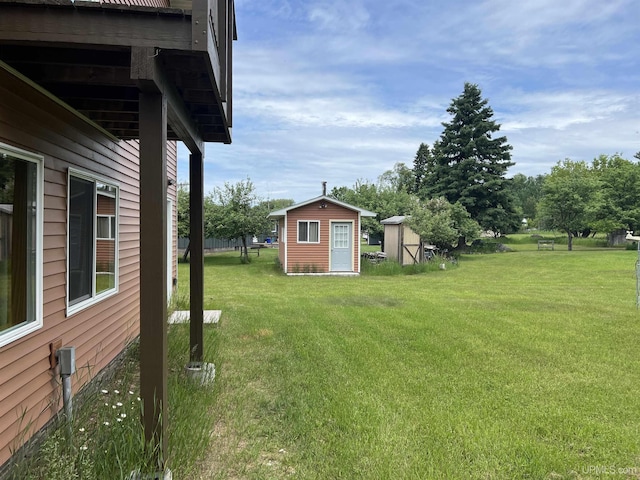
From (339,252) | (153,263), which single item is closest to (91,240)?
(153,263)

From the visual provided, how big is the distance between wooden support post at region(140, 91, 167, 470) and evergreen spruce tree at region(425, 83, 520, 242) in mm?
27156

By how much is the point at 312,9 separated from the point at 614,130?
36859mm

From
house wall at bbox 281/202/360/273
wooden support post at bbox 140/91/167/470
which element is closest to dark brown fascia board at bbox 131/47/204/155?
wooden support post at bbox 140/91/167/470

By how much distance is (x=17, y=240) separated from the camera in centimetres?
299

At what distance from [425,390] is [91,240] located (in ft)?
12.2

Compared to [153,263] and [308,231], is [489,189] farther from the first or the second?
[153,263]

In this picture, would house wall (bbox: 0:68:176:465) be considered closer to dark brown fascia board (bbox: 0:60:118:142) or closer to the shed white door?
dark brown fascia board (bbox: 0:60:118:142)

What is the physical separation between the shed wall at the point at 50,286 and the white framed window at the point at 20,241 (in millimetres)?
86

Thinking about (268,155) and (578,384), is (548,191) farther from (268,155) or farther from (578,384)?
(578,384)

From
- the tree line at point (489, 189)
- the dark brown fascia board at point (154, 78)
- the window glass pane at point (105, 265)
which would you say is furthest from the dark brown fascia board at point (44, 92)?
the tree line at point (489, 189)

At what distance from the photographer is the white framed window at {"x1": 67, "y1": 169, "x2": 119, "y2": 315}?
394cm

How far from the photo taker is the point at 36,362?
319cm

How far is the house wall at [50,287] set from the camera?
9.16 feet

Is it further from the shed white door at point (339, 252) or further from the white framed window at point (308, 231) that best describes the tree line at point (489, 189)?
the white framed window at point (308, 231)
